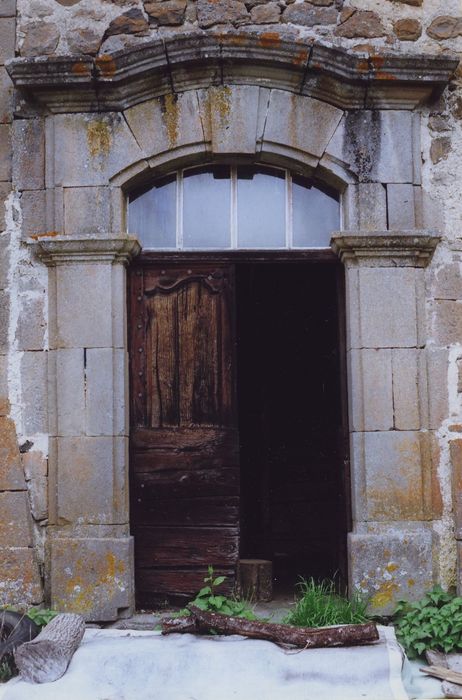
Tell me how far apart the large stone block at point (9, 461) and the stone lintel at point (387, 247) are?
2.40m

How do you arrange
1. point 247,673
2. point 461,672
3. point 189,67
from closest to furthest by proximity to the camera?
point 247,673 → point 461,672 → point 189,67

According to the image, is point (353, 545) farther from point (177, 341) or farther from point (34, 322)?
point (34, 322)

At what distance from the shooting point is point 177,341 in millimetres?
5254

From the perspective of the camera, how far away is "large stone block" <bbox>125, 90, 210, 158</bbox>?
514 cm

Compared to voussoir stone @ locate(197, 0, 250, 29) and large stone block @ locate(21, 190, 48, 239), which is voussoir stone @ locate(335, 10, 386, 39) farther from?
large stone block @ locate(21, 190, 48, 239)

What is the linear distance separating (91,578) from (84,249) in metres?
2.04

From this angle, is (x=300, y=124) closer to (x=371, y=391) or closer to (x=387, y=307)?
(x=387, y=307)

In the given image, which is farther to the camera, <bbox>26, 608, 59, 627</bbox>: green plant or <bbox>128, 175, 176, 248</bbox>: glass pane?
<bbox>128, 175, 176, 248</bbox>: glass pane

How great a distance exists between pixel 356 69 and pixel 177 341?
207cm

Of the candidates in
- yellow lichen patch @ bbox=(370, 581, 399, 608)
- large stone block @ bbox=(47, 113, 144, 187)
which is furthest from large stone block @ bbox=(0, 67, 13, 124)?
yellow lichen patch @ bbox=(370, 581, 399, 608)

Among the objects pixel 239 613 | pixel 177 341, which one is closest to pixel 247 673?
pixel 239 613

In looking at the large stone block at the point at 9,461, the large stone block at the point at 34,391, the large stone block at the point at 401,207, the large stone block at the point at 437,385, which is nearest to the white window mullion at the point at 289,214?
the large stone block at the point at 401,207

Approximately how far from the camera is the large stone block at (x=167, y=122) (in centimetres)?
514

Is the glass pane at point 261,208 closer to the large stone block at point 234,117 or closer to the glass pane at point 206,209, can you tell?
the glass pane at point 206,209
